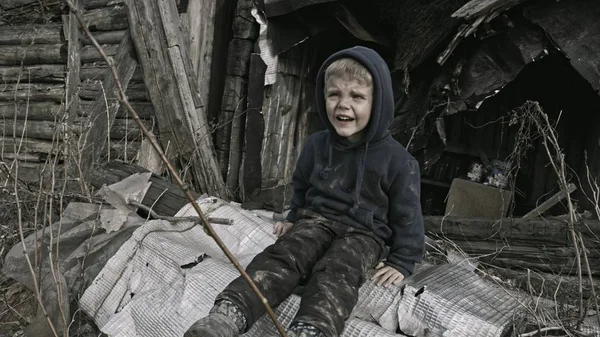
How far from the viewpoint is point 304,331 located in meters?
1.92

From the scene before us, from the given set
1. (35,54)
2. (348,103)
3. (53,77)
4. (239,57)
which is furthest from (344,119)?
(35,54)

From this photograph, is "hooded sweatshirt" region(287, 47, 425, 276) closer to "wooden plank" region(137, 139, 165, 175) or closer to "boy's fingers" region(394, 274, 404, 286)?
"boy's fingers" region(394, 274, 404, 286)

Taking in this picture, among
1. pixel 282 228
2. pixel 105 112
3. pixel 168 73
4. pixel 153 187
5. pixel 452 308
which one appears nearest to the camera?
pixel 452 308

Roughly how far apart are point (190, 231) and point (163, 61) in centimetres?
208

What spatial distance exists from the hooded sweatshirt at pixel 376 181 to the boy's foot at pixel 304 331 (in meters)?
0.87

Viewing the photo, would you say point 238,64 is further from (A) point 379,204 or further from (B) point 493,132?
(B) point 493,132

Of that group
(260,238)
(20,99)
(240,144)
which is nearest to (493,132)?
(240,144)

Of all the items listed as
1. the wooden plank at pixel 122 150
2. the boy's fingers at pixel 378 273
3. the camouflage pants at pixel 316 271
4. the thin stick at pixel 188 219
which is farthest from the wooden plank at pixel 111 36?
the boy's fingers at pixel 378 273

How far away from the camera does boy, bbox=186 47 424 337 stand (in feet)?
7.99

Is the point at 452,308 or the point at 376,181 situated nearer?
the point at 452,308

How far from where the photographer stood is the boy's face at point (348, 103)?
8.42 feet

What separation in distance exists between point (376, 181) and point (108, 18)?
4.17 metres

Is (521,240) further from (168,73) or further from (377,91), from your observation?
(168,73)

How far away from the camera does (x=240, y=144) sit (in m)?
5.45
